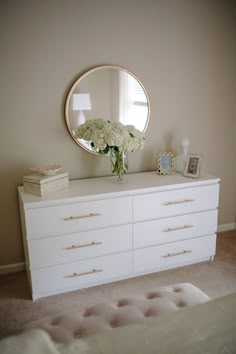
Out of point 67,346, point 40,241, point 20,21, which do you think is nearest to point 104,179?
point 40,241

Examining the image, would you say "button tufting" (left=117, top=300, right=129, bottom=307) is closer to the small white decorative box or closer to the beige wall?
the small white decorative box

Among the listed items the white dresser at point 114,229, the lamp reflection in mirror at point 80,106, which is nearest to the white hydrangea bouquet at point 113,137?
the lamp reflection in mirror at point 80,106

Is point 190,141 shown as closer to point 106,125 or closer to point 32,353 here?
point 106,125

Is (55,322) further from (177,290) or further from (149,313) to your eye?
(177,290)

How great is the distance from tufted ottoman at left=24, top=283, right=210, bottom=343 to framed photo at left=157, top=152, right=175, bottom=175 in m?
1.13

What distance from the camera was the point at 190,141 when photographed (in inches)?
115

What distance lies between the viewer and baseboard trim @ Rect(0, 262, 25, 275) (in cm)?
254

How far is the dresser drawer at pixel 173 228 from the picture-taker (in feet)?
7.77

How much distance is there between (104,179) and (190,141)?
0.92 m

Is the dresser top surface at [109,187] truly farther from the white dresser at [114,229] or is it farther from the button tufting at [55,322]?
the button tufting at [55,322]

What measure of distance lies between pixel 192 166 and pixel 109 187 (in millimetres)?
724

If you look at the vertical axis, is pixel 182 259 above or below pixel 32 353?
below

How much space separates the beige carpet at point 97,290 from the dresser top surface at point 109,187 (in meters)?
0.69

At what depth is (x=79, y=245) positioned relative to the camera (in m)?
2.21
